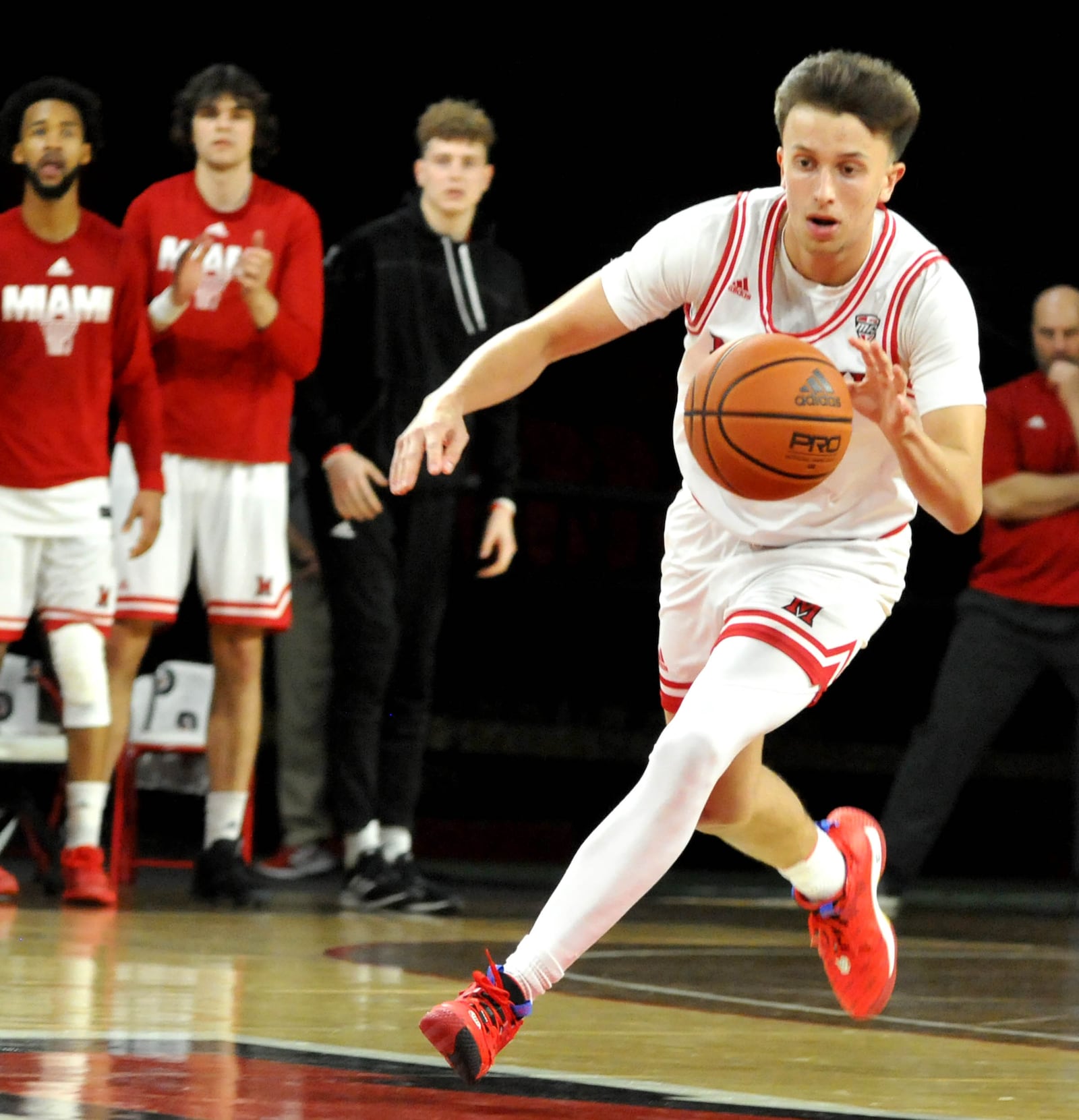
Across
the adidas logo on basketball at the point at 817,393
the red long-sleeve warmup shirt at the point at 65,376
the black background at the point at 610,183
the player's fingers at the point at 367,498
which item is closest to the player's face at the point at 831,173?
the adidas logo on basketball at the point at 817,393

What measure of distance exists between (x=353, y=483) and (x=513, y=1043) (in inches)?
110

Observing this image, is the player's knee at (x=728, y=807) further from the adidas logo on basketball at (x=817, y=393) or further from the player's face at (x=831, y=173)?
the player's face at (x=831, y=173)

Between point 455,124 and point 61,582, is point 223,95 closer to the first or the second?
point 455,124

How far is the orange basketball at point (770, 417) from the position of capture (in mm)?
3400

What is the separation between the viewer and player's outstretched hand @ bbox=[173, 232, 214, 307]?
19.8 ft

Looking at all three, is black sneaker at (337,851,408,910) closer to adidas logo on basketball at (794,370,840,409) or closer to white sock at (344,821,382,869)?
white sock at (344,821,382,869)

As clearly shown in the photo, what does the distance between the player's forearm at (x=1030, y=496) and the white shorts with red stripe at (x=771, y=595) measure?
10.1ft

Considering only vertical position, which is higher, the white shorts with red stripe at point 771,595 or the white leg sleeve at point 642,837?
the white shorts with red stripe at point 771,595

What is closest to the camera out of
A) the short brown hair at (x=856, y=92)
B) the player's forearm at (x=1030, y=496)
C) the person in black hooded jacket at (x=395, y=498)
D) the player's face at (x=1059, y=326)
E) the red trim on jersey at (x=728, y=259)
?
the short brown hair at (x=856, y=92)

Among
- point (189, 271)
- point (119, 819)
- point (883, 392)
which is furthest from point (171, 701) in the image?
point (883, 392)

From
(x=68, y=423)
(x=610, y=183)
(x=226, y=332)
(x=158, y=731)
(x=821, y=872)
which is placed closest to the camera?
(x=821, y=872)

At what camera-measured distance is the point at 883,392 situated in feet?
10.7

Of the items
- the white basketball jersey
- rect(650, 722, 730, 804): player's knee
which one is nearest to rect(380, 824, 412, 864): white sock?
the white basketball jersey

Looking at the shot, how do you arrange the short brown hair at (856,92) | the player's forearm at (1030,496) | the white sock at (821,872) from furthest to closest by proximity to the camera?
the player's forearm at (1030,496)
the white sock at (821,872)
the short brown hair at (856,92)
